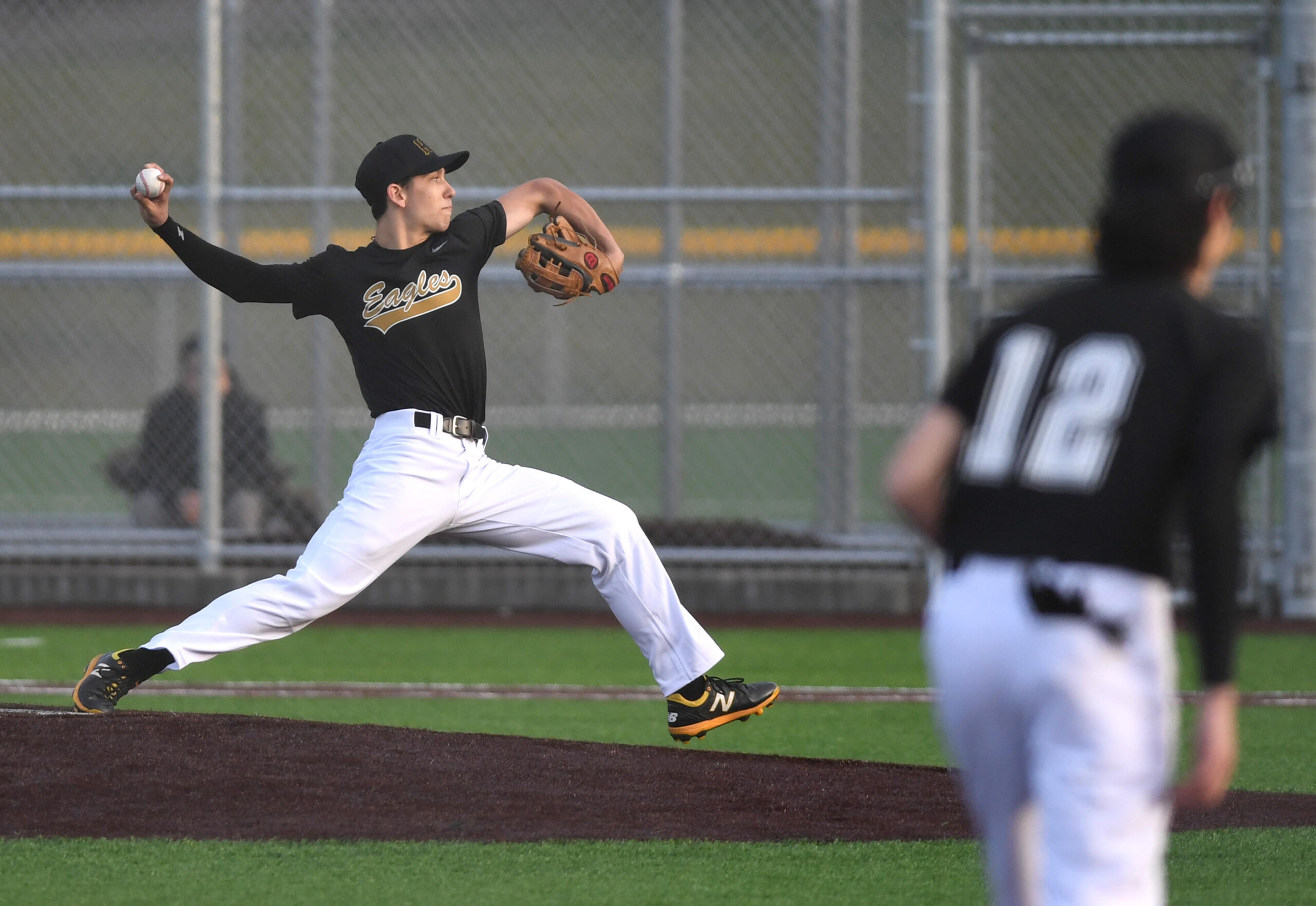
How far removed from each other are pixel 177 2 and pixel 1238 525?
13.8 m

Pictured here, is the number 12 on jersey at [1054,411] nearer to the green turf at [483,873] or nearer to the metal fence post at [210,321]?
the green turf at [483,873]

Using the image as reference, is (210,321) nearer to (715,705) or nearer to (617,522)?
(617,522)

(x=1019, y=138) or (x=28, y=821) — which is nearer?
(x=28, y=821)

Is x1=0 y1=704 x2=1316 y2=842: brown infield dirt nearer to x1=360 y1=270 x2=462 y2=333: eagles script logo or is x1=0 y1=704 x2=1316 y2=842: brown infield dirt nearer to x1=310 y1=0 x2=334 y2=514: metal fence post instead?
x1=360 y1=270 x2=462 y2=333: eagles script logo

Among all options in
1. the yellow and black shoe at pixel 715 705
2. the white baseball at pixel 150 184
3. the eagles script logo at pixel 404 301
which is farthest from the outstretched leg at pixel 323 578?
the white baseball at pixel 150 184

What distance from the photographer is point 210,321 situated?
10.1 m

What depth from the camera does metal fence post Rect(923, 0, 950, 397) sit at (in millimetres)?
9805

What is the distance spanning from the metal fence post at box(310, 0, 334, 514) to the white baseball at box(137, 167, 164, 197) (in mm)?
4743

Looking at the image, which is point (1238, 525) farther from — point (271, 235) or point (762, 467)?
point (762, 467)

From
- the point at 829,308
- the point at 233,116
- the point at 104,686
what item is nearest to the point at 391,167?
the point at 104,686

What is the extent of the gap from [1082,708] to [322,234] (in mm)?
9625

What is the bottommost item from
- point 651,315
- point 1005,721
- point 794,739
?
point 794,739

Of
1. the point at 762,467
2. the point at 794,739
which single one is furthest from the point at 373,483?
the point at 762,467

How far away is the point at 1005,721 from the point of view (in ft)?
7.76
